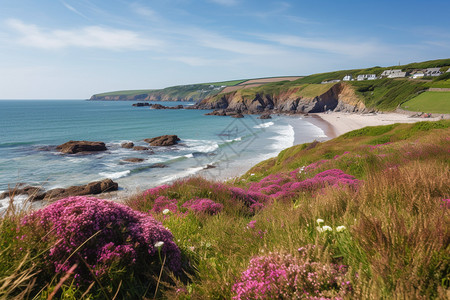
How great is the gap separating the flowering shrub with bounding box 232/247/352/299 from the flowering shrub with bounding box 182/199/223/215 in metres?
4.01

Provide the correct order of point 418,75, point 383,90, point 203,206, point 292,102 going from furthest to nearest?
point 292,102
point 418,75
point 383,90
point 203,206

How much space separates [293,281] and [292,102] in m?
130

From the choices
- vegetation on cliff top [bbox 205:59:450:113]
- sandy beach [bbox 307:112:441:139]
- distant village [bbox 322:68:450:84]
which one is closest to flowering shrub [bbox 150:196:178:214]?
sandy beach [bbox 307:112:441:139]

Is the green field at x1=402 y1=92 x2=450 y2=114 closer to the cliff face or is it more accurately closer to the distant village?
the cliff face

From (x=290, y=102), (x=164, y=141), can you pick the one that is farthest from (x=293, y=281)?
(x=290, y=102)

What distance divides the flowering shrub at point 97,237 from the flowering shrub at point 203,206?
2833 millimetres

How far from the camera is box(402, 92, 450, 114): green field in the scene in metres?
63.7

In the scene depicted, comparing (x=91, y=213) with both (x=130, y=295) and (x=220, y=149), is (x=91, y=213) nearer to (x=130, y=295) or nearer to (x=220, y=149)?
(x=130, y=295)

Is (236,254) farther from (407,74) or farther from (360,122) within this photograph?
(407,74)

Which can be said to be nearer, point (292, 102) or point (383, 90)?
point (383, 90)

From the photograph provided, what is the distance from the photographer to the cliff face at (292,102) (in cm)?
11469

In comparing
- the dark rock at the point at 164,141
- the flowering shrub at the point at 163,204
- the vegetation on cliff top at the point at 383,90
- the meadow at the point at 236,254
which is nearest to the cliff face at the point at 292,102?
the vegetation on cliff top at the point at 383,90

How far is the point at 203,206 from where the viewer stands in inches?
276

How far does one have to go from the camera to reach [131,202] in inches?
322
